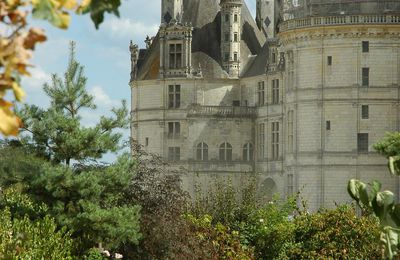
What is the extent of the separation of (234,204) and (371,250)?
5.12 metres

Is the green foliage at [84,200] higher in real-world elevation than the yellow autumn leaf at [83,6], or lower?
lower

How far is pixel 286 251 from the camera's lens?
25.9 m

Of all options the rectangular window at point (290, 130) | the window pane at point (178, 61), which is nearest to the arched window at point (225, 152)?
the window pane at point (178, 61)

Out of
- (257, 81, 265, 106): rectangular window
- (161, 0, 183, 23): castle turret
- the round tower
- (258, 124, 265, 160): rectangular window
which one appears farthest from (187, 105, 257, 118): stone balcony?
the round tower

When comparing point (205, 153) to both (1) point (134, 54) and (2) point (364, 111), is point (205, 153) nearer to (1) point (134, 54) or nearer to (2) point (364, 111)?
(1) point (134, 54)

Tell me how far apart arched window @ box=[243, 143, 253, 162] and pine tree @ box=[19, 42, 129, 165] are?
46228 millimetres

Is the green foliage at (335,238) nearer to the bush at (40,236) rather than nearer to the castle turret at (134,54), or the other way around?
the bush at (40,236)

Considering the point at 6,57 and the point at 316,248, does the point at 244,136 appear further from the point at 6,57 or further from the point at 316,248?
the point at 6,57

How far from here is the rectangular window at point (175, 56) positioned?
70.2 metres

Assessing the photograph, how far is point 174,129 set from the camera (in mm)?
69250

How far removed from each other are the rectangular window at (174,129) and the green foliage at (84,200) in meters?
47.6

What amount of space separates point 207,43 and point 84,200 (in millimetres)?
51976

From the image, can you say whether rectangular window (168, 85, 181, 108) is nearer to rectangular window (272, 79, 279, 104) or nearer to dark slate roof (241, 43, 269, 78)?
dark slate roof (241, 43, 269, 78)

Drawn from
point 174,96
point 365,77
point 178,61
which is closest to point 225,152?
point 174,96
